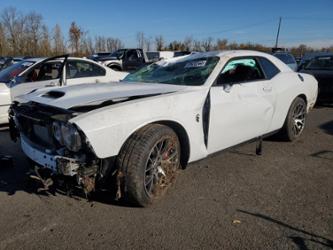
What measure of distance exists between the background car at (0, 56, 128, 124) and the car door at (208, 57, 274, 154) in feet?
11.2

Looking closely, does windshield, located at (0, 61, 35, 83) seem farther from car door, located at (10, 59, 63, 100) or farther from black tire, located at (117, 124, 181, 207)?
black tire, located at (117, 124, 181, 207)

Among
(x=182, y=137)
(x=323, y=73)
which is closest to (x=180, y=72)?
(x=182, y=137)

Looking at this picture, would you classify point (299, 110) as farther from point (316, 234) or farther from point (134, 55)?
point (134, 55)

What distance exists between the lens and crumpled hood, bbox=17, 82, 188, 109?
11.1 feet

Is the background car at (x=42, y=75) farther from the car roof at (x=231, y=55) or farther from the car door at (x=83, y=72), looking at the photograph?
Result: the car roof at (x=231, y=55)

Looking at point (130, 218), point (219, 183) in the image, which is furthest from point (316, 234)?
point (130, 218)

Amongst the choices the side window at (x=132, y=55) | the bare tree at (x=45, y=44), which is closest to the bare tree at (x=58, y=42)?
the bare tree at (x=45, y=44)

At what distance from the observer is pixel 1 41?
152ft

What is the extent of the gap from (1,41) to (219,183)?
4961cm

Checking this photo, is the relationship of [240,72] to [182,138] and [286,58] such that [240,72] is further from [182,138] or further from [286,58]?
[286,58]

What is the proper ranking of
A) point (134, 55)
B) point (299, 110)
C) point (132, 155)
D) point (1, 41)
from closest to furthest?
point (132, 155) < point (299, 110) < point (134, 55) < point (1, 41)

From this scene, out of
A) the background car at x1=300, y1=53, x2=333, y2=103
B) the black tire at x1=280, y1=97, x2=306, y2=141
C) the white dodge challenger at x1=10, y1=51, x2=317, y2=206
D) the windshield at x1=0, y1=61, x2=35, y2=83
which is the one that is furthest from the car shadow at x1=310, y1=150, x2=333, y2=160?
the windshield at x1=0, y1=61, x2=35, y2=83

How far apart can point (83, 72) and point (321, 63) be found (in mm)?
7526

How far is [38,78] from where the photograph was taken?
285 inches
